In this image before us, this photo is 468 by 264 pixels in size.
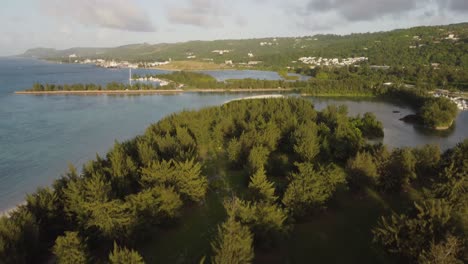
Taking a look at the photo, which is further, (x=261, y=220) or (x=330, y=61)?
(x=330, y=61)

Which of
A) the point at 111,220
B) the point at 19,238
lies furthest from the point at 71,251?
the point at 19,238

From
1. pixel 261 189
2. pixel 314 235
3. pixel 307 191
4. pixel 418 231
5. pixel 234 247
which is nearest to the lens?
pixel 234 247

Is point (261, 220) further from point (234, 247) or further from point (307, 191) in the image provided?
point (307, 191)

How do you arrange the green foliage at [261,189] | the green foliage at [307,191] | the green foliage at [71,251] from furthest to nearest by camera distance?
the green foliage at [261,189]
the green foliage at [307,191]
the green foliage at [71,251]

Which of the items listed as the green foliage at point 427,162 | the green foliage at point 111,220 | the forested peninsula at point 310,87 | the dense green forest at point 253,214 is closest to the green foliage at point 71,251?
the dense green forest at point 253,214

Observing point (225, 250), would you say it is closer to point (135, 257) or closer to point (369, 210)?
point (135, 257)

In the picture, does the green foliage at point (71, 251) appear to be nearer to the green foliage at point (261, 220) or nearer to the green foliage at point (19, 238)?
the green foliage at point (19, 238)
